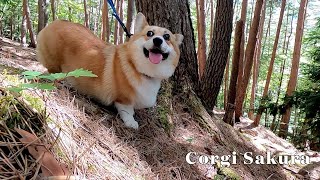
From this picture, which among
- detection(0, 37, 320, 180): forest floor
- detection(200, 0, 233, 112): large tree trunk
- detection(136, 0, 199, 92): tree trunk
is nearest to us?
detection(0, 37, 320, 180): forest floor

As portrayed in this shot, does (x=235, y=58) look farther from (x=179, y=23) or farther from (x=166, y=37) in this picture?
(x=166, y=37)

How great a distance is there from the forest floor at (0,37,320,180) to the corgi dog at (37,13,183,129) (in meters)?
0.15

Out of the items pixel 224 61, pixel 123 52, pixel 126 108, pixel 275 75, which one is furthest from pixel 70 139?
pixel 275 75

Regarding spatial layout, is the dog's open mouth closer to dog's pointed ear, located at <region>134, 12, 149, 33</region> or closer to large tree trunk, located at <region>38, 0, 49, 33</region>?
dog's pointed ear, located at <region>134, 12, 149, 33</region>

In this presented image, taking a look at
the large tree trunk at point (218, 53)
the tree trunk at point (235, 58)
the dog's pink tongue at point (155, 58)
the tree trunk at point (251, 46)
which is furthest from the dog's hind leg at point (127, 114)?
the tree trunk at point (251, 46)

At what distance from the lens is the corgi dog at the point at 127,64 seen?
303 cm

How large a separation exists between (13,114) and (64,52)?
1.77 metres

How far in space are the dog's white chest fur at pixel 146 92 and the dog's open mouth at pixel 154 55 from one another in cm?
24

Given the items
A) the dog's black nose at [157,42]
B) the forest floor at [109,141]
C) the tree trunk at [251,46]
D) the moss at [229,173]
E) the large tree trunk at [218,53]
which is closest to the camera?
the forest floor at [109,141]

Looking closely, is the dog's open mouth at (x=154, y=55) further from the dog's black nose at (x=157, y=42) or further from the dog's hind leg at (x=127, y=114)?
the dog's hind leg at (x=127, y=114)

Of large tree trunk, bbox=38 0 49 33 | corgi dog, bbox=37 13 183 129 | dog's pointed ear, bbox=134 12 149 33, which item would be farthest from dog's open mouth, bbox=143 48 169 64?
large tree trunk, bbox=38 0 49 33

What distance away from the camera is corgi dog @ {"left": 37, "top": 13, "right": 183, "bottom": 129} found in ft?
9.93

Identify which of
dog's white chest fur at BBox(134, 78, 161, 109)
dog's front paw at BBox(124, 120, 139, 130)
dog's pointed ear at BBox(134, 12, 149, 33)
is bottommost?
dog's front paw at BBox(124, 120, 139, 130)

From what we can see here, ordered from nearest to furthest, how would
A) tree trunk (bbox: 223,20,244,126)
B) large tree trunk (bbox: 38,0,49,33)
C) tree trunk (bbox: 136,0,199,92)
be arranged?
tree trunk (bbox: 136,0,199,92) → tree trunk (bbox: 223,20,244,126) → large tree trunk (bbox: 38,0,49,33)
